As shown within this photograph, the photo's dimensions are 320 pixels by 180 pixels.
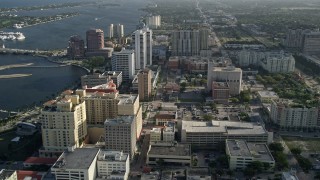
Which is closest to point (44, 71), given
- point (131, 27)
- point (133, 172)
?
point (133, 172)

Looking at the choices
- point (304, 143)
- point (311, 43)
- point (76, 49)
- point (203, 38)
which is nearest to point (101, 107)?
point (304, 143)

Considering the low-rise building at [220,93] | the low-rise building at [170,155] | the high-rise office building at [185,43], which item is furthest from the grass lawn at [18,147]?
the high-rise office building at [185,43]

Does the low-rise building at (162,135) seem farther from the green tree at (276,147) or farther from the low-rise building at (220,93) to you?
the low-rise building at (220,93)

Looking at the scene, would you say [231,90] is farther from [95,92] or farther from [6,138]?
[6,138]

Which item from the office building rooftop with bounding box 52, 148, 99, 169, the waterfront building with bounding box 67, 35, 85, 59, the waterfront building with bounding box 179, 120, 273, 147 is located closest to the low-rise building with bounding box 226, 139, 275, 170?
the waterfront building with bounding box 179, 120, 273, 147

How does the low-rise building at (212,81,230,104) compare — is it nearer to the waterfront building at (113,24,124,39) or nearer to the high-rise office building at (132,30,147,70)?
the high-rise office building at (132,30,147,70)

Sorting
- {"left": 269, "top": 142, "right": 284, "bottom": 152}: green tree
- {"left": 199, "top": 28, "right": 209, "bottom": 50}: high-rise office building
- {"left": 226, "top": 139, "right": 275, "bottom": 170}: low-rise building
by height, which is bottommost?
{"left": 269, "top": 142, "right": 284, "bottom": 152}: green tree

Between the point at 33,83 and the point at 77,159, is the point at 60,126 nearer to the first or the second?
the point at 77,159
